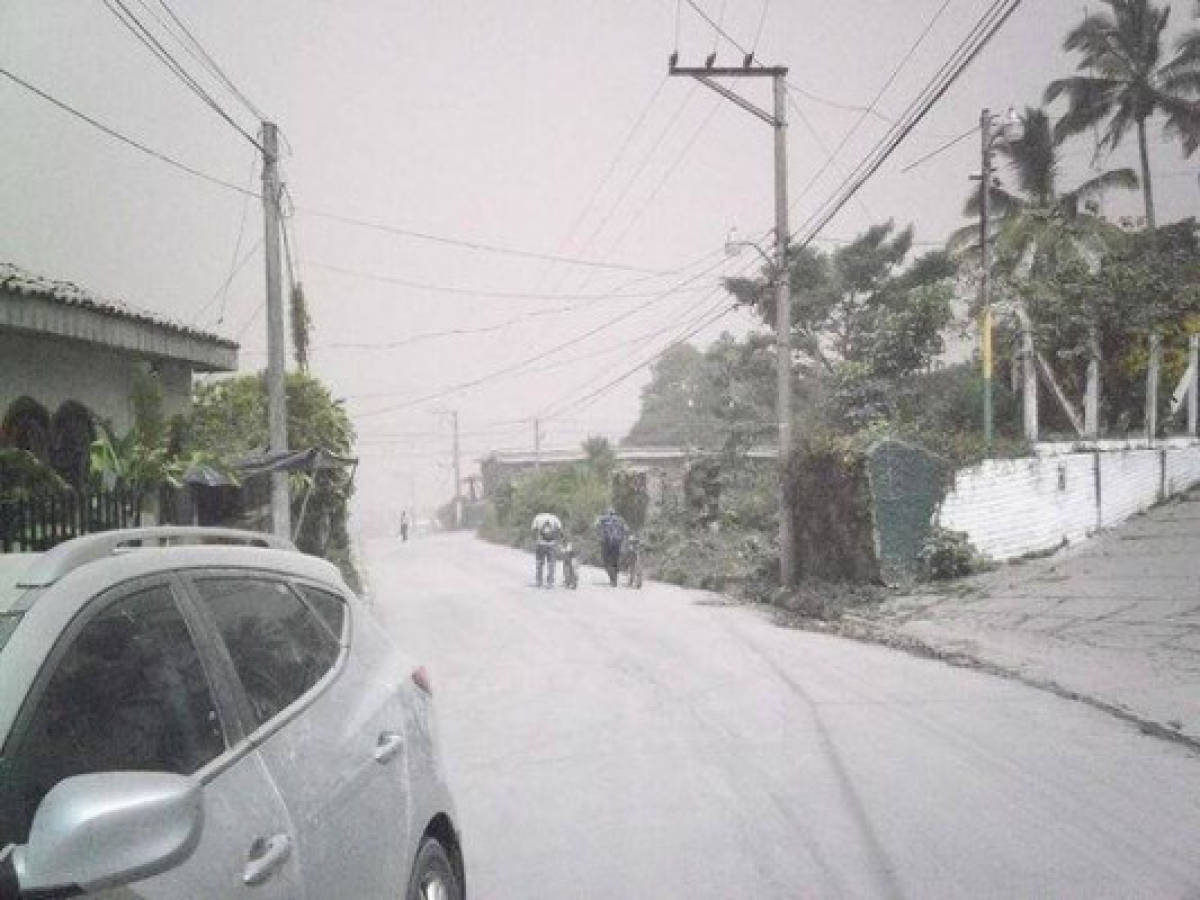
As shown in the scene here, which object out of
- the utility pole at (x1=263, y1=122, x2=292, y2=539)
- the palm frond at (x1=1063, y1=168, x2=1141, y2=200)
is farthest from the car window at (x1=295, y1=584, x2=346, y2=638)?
the palm frond at (x1=1063, y1=168, x2=1141, y2=200)

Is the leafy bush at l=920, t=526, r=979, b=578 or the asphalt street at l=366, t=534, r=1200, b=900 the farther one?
the leafy bush at l=920, t=526, r=979, b=578

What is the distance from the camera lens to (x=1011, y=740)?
7.54 m

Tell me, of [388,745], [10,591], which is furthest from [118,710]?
[388,745]

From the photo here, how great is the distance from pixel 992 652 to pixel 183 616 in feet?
36.6

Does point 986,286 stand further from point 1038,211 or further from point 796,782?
point 796,782

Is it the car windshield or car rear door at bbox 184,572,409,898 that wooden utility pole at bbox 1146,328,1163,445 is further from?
the car windshield

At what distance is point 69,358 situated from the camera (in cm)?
1094

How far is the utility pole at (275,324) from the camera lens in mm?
15141

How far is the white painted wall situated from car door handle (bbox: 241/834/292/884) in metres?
16.4

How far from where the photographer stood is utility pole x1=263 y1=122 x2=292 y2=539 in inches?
596

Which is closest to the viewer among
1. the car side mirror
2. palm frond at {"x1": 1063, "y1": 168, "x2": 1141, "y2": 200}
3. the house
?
the car side mirror

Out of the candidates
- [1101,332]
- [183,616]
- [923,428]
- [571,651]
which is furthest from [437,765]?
[1101,332]

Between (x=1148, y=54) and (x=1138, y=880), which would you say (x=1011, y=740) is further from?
(x=1148, y=54)

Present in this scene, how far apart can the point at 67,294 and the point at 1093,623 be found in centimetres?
1295
